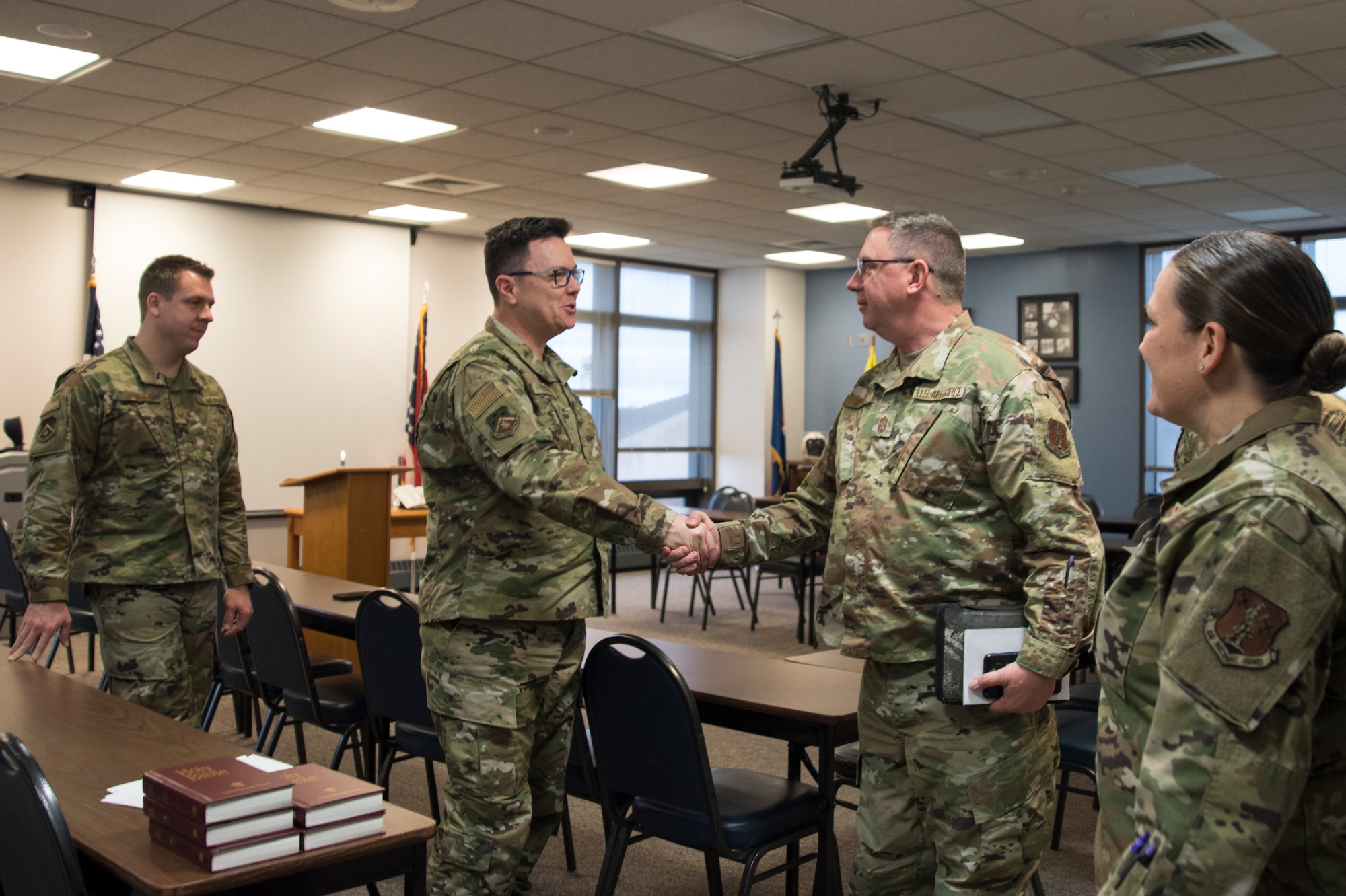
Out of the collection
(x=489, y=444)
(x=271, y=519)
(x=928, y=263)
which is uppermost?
(x=928, y=263)

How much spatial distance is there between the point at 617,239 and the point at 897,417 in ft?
28.4

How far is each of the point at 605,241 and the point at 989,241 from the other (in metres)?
3.66

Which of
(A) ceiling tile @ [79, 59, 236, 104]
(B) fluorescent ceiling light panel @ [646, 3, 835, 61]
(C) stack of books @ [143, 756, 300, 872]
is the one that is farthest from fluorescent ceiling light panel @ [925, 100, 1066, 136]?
(C) stack of books @ [143, 756, 300, 872]

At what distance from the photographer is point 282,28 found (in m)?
A: 4.86

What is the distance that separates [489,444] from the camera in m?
2.57

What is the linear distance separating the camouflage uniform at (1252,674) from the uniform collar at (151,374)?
3.13 metres

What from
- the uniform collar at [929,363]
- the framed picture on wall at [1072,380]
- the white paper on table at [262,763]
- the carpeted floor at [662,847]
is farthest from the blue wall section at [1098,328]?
the white paper on table at [262,763]

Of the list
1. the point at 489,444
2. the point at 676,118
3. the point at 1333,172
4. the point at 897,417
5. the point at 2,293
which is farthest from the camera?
the point at 2,293

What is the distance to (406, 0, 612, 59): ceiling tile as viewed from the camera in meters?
4.64

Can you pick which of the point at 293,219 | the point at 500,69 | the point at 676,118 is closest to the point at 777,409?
the point at 293,219

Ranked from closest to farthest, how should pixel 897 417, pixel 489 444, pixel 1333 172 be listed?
pixel 897 417 → pixel 489 444 → pixel 1333 172

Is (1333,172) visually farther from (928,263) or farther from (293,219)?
(293,219)

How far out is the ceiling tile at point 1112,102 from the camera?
566cm

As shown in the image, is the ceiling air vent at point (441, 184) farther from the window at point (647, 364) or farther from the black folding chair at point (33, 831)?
the black folding chair at point (33, 831)
